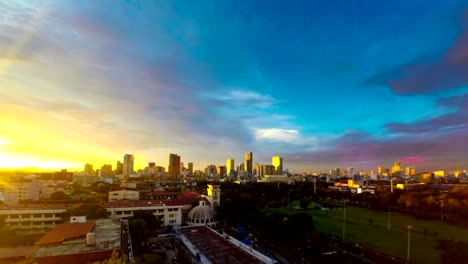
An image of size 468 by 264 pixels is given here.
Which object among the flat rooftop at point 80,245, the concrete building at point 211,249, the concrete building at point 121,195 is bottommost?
the concrete building at point 211,249

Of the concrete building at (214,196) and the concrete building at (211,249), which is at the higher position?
the concrete building at (214,196)

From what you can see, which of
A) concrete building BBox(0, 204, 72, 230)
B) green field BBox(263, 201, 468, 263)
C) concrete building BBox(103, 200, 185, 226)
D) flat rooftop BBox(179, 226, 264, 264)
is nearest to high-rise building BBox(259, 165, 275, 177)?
green field BBox(263, 201, 468, 263)

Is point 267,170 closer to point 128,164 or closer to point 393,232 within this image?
point 128,164

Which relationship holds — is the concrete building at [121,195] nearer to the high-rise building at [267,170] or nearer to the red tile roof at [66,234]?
the red tile roof at [66,234]

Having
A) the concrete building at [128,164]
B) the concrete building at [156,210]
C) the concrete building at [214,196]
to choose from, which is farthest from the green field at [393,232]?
the concrete building at [128,164]

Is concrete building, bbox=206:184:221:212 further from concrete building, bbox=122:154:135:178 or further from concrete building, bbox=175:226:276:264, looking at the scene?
concrete building, bbox=122:154:135:178

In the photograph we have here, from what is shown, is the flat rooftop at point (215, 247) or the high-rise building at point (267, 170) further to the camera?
the high-rise building at point (267, 170)

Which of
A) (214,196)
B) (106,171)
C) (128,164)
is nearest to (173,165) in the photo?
(128,164)
